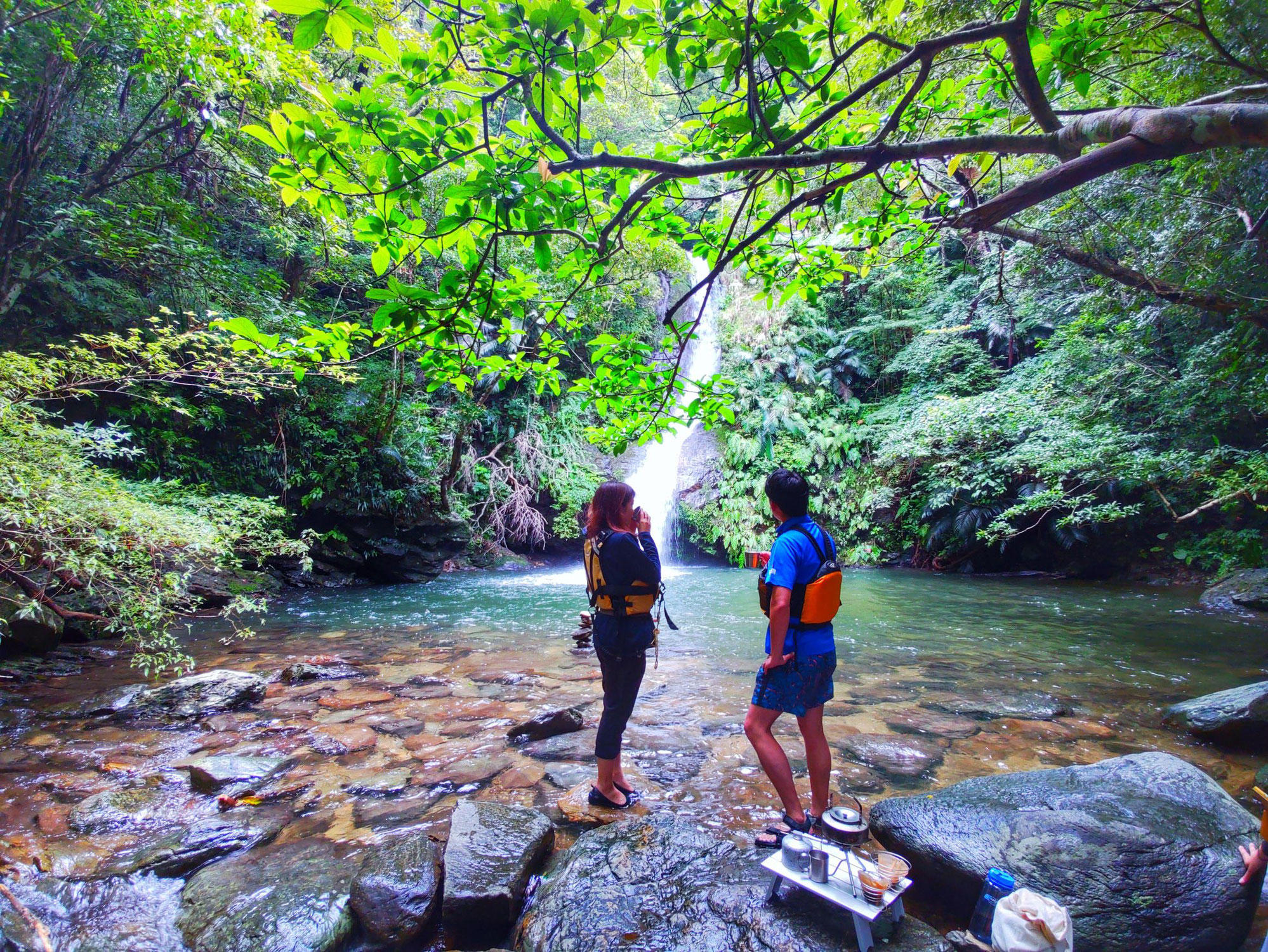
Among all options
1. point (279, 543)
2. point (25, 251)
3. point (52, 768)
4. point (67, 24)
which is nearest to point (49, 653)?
point (279, 543)

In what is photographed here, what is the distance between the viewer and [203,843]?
109 inches

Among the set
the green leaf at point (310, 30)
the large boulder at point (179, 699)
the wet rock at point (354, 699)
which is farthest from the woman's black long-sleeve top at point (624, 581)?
the large boulder at point (179, 699)

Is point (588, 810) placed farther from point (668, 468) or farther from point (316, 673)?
point (668, 468)

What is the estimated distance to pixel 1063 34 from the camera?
7.97 ft

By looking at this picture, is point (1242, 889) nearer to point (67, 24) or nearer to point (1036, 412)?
point (1036, 412)

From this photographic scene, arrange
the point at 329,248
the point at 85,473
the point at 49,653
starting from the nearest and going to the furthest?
the point at 85,473 < the point at 49,653 < the point at 329,248

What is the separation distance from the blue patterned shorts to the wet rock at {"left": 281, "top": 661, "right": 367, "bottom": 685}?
4.49 meters

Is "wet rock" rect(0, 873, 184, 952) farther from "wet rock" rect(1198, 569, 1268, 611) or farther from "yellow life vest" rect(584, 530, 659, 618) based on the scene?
"wet rock" rect(1198, 569, 1268, 611)

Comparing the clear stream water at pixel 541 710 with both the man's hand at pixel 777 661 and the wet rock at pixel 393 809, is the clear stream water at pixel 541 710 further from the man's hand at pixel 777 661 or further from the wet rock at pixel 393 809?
the man's hand at pixel 777 661

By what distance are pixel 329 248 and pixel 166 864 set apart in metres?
9.79

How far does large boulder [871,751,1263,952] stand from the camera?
2045 millimetres

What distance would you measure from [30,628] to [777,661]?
7165 mm

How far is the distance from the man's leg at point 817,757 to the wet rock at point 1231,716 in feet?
10.8

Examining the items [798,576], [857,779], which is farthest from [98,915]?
[857,779]
